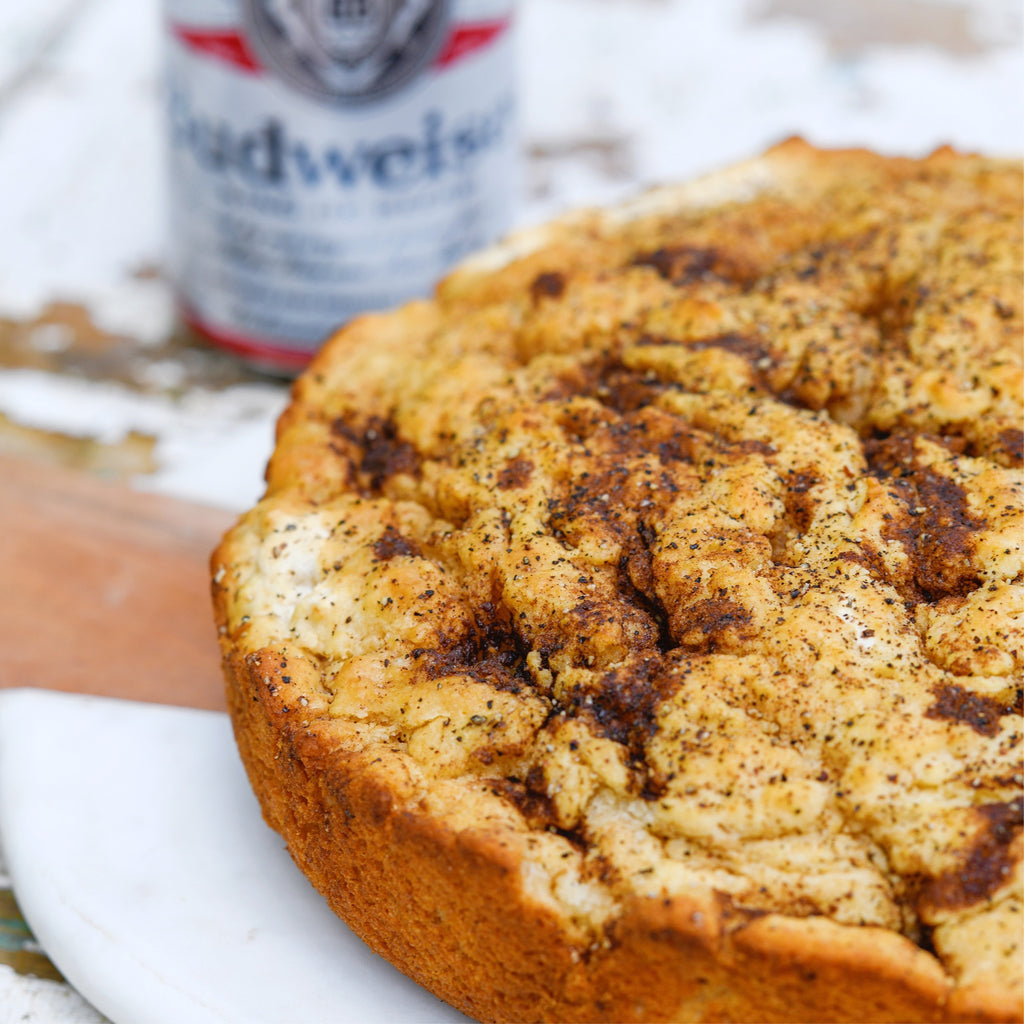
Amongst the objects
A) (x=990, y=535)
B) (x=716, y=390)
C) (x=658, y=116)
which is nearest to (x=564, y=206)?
(x=658, y=116)

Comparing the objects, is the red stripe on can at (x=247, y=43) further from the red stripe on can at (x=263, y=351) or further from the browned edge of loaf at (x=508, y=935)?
the browned edge of loaf at (x=508, y=935)

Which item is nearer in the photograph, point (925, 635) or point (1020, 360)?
point (925, 635)

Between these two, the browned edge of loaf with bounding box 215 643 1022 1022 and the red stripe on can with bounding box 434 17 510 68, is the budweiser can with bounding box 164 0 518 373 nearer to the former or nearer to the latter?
the red stripe on can with bounding box 434 17 510 68

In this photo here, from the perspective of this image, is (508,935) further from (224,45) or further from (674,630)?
(224,45)

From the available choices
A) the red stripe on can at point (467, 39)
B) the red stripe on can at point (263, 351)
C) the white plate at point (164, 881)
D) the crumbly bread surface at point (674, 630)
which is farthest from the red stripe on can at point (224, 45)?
the white plate at point (164, 881)

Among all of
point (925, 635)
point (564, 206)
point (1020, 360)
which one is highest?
point (1020, 360)

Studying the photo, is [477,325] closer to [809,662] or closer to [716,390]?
[716,390]

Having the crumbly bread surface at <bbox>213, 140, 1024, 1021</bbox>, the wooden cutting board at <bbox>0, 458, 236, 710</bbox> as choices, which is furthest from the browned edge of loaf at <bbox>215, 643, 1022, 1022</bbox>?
the wooden cutting board at <bbox>0, 458, 236, 710</bbox>
